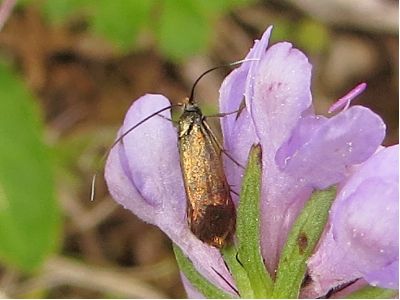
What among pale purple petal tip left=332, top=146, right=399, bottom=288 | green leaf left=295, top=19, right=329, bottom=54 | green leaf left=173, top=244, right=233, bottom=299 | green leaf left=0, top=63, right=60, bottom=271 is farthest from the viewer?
green leaf left=295, top=19, right=329, bottom=54

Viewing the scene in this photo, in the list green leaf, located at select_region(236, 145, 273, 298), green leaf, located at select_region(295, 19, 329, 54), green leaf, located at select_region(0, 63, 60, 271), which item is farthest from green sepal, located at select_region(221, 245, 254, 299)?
green leaf, located at select_region(295, 19, 329, 54)

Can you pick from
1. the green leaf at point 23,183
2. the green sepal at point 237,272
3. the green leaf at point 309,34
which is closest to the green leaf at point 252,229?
the green sepal at point 237,272

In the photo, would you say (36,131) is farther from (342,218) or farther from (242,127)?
(342,218)

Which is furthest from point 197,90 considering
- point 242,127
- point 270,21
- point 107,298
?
point 242,127

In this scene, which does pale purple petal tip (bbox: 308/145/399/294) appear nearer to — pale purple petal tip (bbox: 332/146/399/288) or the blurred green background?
pale purple petal tip (bbox: 332/146/399/288)

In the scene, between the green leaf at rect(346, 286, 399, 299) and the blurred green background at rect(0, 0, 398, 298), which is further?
the blurred green background at rect(0, 0, 398, 298)

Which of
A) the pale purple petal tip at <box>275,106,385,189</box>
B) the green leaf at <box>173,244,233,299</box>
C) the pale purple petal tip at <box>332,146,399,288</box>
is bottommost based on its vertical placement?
the green leaf at <box>173,244,233,299</box>

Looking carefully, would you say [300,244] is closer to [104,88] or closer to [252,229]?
[252,229]

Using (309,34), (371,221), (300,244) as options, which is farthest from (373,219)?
(309,34)
